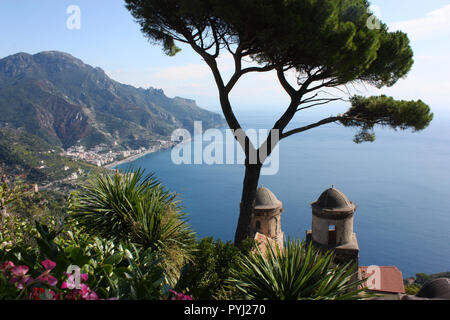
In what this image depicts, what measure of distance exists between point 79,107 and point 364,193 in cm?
10394

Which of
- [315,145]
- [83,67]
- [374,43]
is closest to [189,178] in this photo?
[315,145]

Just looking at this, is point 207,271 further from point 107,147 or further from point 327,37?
point 107,147

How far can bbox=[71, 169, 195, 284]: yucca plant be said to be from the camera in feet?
14.8

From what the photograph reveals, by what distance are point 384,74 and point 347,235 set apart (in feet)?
22.2

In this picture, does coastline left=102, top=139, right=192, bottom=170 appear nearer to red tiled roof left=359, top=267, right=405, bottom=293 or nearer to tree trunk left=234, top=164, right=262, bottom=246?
red tiled roof left=359, top=267, right=405, bottom=293

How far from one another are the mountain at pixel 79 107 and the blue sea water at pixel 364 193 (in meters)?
30.1

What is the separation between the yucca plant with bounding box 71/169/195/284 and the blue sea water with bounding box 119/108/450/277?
512 inches

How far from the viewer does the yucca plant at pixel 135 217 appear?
14.8 feet

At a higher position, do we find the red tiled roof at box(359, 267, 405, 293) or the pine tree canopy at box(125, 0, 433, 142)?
the pine tree canopy at box(125, 0, 433, 142)

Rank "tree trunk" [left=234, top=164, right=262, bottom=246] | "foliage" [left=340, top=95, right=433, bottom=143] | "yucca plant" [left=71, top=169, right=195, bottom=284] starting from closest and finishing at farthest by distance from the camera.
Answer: "yucca plant" [left=71, top=169, right=195, bottom=284] < "tree trunk" [left=234, top=164, right=262, bottom=246] < "foliage" [left=340, top=95, right=433, bottom=143]

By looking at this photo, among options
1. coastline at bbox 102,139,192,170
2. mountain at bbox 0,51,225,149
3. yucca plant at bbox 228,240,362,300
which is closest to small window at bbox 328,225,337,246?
yucca plant at bbox 228,240,362,300

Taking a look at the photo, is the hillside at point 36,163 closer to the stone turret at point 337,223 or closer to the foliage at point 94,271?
the stone turret at point 337,223

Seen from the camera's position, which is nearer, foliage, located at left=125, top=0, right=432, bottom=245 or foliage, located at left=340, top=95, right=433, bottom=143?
foliage, located at left=125, top=0, right=432, bottom=245

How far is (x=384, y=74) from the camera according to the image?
6.64m
